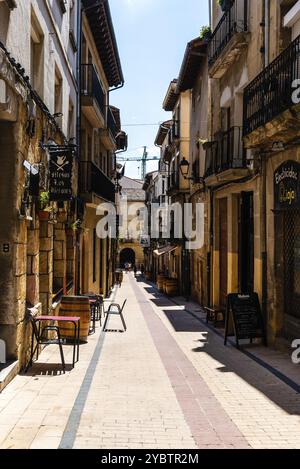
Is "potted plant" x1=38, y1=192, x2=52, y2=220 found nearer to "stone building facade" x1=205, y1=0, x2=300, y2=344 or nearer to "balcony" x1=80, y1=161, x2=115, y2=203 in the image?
"stone building facade" x1=205, y1=0, x2=300, y2=344

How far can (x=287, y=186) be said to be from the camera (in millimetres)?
10070

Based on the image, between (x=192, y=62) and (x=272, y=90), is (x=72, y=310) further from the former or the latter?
(x=192, y=62)

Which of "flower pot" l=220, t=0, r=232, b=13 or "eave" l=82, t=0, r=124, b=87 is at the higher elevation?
"eave" l=82, t=0, r=124, b=87

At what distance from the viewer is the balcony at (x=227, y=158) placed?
13094 millimetres

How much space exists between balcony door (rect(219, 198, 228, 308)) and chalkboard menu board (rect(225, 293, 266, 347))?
514cm

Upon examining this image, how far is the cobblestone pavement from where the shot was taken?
5285 mm

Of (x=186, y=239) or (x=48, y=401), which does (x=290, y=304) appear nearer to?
(x=48, y=401)

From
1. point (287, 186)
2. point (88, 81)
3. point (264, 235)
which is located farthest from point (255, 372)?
point (88, 81)

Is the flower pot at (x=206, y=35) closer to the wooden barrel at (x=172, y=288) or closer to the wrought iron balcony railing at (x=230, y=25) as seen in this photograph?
the wrought iron balcony railing at (x=230, y=25)

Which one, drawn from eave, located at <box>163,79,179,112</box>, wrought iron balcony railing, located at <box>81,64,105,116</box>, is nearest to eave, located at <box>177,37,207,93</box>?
wrought iron balcony railing, located at <box>81,64,105,116</box>

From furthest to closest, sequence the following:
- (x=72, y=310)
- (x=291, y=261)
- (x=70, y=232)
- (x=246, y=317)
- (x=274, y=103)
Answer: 1. (x=70, y=232)
2. (x=246, y=317)
3. (x=72, y=310)
4. (x=291, y=261)
5. (x=274, y=103)

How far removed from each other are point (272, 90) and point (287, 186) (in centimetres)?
181
